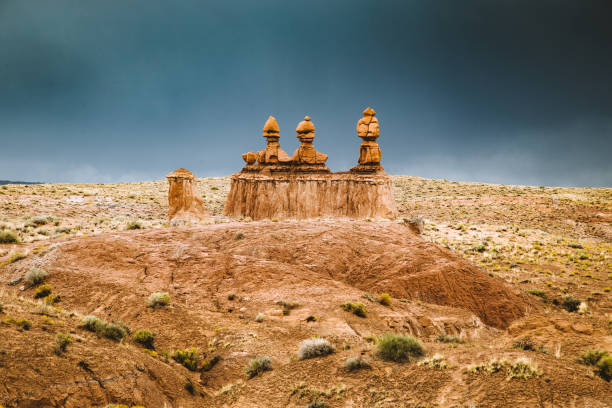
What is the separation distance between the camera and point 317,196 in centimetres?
4278

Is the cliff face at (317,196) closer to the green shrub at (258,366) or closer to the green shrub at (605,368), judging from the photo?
the green shrub at (258,366)

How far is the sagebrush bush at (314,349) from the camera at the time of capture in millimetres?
10633

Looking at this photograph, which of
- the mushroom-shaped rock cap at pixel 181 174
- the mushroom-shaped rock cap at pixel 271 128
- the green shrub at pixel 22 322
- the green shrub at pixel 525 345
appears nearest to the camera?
the green shrub at pixel 22 322

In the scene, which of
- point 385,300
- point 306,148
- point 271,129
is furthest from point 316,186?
point 385,300

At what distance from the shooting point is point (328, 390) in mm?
8758

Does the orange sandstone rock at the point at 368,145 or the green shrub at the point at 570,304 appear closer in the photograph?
the green shrub at the point at 570,304

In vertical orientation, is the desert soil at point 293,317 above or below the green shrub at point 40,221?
below

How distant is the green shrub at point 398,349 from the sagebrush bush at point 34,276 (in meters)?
12.7

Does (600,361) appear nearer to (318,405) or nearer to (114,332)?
(318,405)

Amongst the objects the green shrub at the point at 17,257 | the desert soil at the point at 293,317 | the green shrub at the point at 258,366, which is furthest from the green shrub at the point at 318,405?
the green shrub at the point at 17,257

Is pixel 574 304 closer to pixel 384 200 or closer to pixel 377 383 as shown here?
pixel 377 383

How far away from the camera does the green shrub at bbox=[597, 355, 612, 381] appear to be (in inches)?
310

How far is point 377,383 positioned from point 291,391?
6.61 ft

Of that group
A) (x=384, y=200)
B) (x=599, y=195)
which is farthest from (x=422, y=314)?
(x=599, y=195)
